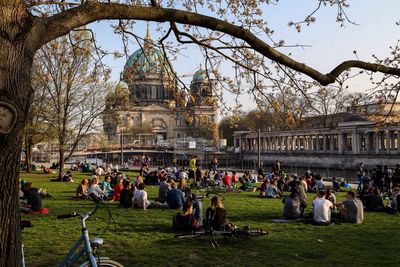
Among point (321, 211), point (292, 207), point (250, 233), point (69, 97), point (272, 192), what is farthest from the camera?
point (69, 97)

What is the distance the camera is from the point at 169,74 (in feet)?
31.5

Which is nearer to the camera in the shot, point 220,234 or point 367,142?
point 220,234

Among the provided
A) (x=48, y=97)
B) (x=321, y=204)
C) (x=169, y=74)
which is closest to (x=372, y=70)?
(x=169, y=74)

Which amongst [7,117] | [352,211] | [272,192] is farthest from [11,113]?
[272,192]

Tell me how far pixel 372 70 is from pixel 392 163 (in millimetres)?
48281

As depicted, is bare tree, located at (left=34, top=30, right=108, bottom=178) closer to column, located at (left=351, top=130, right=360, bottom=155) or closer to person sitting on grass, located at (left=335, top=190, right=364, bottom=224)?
person sitting on grass, located at (left=335, top=190, right=364, bottom=224)

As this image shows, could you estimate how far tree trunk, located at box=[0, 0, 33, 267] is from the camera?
15.8 feet

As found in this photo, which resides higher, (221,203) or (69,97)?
(69,97)

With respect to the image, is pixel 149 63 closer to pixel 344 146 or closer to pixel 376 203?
pixel 376 203

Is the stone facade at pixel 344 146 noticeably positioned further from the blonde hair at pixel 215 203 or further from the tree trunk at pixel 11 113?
the tree trunk at pixel 11 113

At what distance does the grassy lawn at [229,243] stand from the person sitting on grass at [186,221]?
0.33 m

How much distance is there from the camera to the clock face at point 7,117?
4.75 metres

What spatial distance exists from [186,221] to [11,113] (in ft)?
25.2

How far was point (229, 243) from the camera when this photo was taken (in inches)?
425
